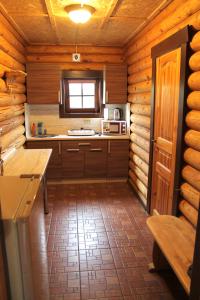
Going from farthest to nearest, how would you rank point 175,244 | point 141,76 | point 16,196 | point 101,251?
point 141,76 < point 101,251 < point 175,244 < point 16,196

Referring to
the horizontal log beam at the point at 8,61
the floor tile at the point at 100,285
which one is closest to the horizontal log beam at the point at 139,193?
the floor tile at the point at 100,285

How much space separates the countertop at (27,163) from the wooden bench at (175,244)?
3.84 ft

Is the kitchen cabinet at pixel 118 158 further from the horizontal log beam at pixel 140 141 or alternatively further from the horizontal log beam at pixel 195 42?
the horizontal log beam at pixel 195 42

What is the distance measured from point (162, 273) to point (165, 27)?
8.70 ft

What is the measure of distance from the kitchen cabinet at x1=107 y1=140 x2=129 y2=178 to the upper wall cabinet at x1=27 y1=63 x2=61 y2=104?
140 centimetres

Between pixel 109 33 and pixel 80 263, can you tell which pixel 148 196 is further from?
pixel 109 33

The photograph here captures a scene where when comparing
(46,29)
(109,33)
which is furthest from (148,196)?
(46,29)

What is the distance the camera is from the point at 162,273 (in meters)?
2.49

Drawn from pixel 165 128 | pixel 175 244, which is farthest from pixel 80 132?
pixel 175 244

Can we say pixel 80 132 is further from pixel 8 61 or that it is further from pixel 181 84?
pixel 181 84

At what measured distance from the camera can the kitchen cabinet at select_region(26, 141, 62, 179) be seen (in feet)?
15.6

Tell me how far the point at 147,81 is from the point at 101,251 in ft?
7.97

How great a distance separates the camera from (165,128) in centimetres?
301

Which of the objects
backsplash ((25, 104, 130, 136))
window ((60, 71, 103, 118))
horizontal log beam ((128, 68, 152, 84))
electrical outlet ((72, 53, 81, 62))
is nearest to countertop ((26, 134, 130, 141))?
backsplash ((25, 104, 130, 136))
